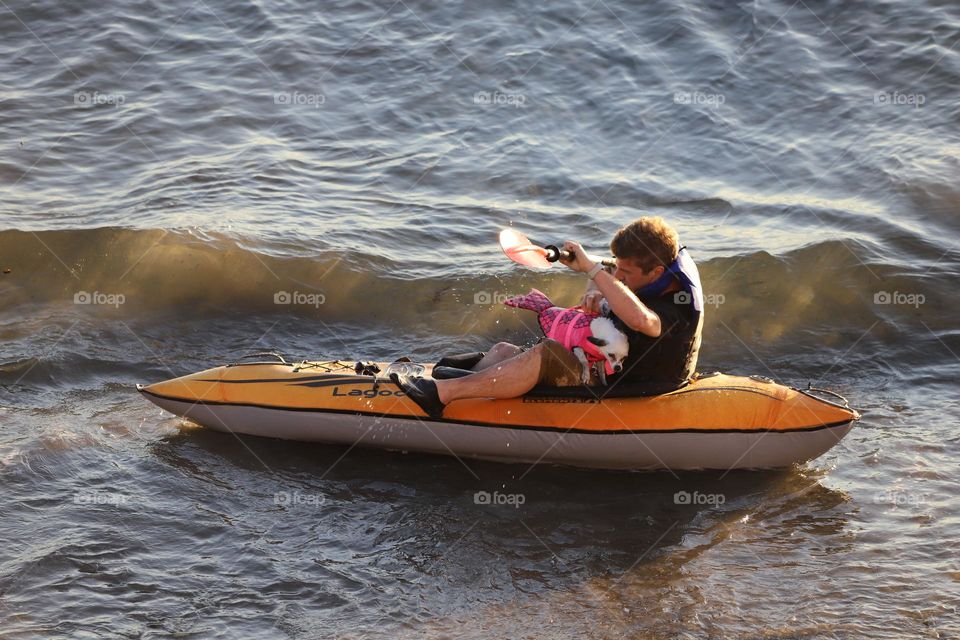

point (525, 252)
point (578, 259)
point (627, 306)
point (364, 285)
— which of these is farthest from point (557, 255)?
point (364, 285)

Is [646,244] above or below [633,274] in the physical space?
above

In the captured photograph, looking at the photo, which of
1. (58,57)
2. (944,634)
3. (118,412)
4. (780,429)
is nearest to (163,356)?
(118,412)

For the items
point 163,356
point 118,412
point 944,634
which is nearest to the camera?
point 944,634

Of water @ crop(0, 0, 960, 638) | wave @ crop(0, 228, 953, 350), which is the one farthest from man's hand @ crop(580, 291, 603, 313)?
wave @ crop(0, 228, 953, 350)

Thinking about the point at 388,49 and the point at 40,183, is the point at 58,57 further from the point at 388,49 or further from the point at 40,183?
the point at 388,49

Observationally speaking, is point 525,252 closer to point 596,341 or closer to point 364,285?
point 596,341

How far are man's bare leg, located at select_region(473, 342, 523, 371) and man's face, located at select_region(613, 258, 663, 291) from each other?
815 millimetres

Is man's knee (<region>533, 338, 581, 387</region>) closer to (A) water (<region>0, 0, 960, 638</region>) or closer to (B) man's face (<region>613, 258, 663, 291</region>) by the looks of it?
(B) man's face (<region>613, 258, 663, 291</region>)

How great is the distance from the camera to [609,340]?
5383 mm

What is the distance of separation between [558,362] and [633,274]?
25.6 inches

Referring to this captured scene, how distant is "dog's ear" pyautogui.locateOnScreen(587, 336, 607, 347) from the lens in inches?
213

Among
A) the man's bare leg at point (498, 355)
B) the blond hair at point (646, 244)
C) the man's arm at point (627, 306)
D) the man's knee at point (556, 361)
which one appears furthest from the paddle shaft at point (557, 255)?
the man's bare leg at point (498, 355)

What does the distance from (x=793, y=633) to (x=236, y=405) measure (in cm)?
326

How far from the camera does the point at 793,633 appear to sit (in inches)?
171
